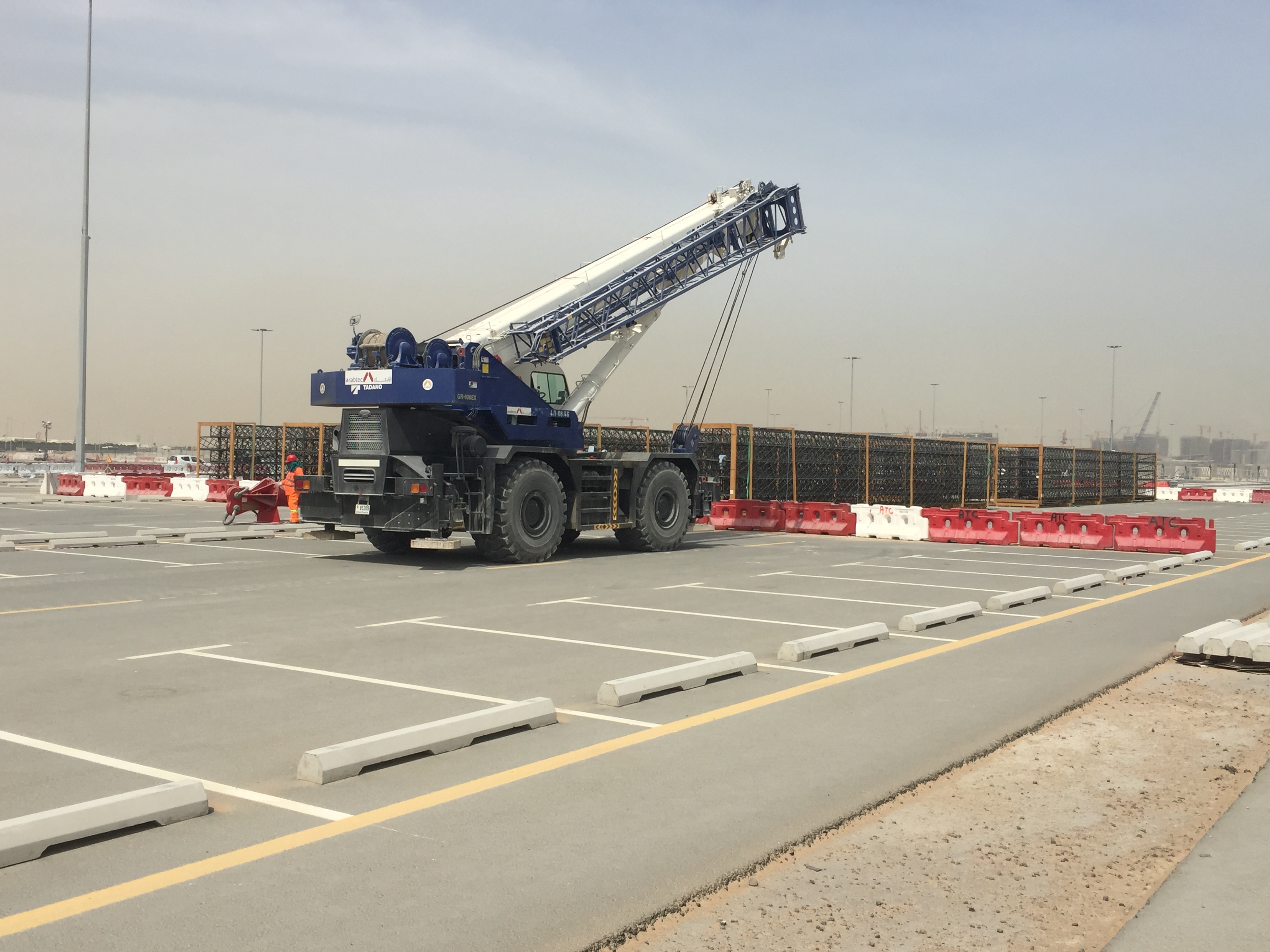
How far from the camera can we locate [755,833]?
526 centimetres

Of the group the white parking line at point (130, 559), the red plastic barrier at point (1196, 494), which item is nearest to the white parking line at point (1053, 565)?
the white parking line at point (130, 559)

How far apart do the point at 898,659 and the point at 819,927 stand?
225 inches

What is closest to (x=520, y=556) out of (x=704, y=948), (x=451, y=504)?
(x=451, y=504)

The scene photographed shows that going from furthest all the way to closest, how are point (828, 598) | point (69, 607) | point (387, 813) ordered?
point (828, 598) < point (69, 607) < point (387, 813)

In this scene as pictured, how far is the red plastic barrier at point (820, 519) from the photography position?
25.5 metres

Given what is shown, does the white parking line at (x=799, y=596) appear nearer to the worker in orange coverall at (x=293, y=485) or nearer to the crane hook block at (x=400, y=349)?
the crane hook block at (x=400, y=349)

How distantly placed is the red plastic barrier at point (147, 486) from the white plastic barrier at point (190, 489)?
0.20m

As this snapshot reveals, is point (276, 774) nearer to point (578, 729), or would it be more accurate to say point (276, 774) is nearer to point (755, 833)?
point (578, 729)

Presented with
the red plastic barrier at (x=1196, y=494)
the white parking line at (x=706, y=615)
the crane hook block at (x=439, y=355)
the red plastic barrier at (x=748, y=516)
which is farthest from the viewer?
the red plastic barrier at (x=1196, y=494)

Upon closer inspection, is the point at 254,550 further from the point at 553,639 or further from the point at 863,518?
the point at 863,518

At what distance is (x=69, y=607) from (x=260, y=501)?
10488 mm

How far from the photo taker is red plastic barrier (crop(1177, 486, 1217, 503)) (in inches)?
2336

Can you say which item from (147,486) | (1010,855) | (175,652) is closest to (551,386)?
(175,652)

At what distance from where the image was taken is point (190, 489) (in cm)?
3775
